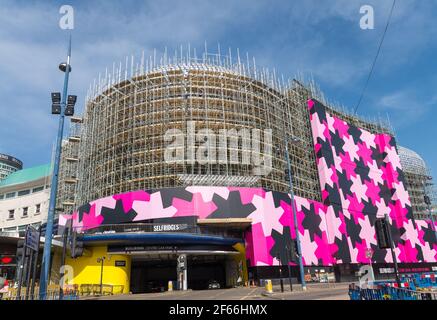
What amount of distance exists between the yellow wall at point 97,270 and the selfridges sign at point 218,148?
12689mm

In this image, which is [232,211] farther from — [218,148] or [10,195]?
[10,195]

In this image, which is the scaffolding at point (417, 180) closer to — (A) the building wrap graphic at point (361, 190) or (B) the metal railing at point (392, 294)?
(A) the building wrap graphic at point (361, 190)

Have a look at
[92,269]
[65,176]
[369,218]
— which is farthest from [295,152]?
[65,176]

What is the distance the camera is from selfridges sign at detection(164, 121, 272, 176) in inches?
1710

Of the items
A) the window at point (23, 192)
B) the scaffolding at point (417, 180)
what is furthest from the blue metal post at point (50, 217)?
the scaffolding at point (417, 180)

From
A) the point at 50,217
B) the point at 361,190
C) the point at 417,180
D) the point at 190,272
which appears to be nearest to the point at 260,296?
the point at 50,217

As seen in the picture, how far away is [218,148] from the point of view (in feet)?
146

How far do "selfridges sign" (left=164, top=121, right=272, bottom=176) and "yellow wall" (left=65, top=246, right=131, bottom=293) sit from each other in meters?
12.7

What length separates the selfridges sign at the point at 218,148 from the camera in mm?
43438

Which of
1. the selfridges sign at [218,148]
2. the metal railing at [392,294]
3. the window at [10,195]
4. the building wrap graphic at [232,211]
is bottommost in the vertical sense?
the metal railing at [392,294]

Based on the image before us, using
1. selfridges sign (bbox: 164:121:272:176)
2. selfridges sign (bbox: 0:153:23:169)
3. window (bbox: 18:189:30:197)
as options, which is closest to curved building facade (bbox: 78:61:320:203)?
selfridges sign (bbox: 164:121:272:176)

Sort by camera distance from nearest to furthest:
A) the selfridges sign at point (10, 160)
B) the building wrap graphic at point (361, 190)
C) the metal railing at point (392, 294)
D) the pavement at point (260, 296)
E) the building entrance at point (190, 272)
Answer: the metal railing at point (392, 294) → the pavement at point (260, 296) → the building entrance at point (190, 272) → the building wrap graphic at point (361, 190) → the selfridges sign at point (10, 160)

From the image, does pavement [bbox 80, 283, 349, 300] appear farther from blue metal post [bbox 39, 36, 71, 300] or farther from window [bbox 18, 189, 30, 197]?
window [bbox 18, 189, 30, 197]
